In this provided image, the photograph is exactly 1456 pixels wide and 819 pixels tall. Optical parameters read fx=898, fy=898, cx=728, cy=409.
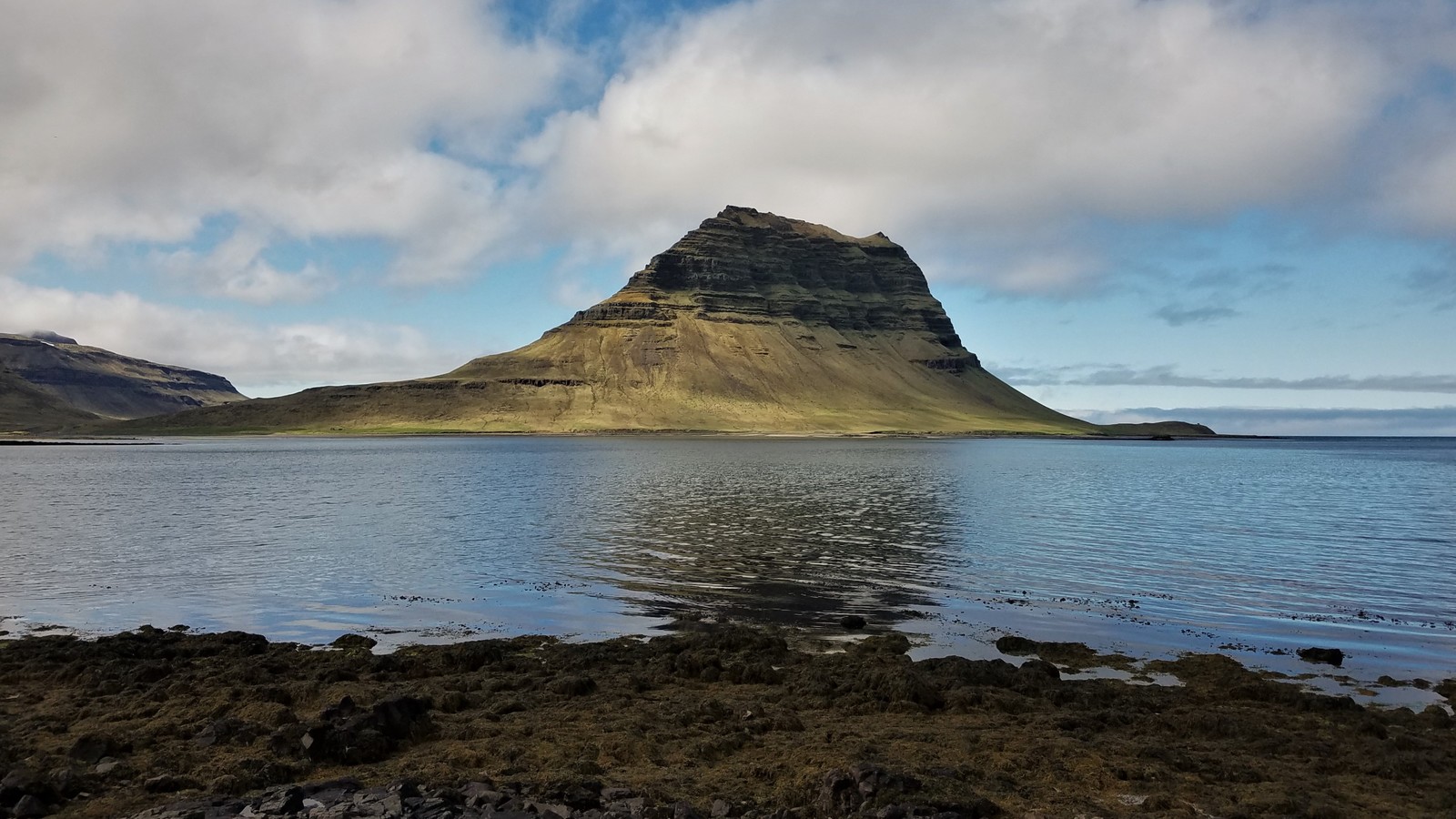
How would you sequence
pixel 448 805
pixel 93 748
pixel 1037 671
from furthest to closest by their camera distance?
pixel 1037 671, pixel 93 748, pixel 448 805

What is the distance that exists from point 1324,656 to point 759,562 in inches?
795

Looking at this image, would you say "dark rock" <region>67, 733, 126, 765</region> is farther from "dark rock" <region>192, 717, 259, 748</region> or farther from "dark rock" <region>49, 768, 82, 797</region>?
"dark rock" <region>192, 717, 259, 748</region>

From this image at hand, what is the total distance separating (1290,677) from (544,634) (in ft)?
59.0

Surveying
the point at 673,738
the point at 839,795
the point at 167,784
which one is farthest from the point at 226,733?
the point at 839,795

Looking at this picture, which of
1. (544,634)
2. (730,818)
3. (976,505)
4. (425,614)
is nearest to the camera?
(730,818)

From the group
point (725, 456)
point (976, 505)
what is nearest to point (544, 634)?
point (976, 505)

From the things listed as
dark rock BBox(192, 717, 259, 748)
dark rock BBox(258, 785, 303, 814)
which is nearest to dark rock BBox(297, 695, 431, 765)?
dark rock BBox(192, 717, 259, 748)

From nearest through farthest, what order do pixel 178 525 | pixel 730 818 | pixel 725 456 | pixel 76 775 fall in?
pixel 730 818 < pixel 76 775 < pixel 178 525 < pixel 725 456

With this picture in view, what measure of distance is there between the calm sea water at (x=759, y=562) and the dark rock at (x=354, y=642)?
43.3 inches

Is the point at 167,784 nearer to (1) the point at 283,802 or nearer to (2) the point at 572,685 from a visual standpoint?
(1) the point at 283,802

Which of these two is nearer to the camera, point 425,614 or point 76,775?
point 76,775

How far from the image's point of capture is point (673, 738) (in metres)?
14.9

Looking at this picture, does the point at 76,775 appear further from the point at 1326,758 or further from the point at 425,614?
the point at 1326,758

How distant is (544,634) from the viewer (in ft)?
80.2
